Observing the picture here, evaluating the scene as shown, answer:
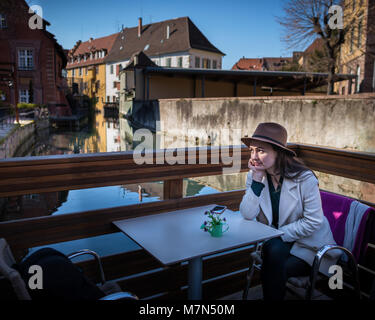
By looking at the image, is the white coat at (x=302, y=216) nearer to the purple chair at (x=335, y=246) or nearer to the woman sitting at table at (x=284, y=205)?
the woman sitting at table at (x=284, y=205)

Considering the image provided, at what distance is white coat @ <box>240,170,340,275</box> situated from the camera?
227 centimetres

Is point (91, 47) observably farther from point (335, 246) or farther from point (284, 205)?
point (335, 246)

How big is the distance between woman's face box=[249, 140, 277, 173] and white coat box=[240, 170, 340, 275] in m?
0.16

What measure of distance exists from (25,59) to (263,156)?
35.6 m

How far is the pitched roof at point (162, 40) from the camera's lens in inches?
2047

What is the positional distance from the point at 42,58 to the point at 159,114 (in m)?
17.2

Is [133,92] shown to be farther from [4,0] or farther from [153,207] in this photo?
[153,207]

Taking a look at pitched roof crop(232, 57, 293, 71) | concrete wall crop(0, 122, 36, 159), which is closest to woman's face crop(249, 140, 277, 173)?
concrete wall crop(0, 122, 36, 159)

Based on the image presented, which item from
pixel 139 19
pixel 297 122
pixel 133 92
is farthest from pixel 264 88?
pixel 139 19

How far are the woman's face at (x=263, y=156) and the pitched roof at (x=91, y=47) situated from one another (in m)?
67.5

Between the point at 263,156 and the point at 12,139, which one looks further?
the point at 12,139

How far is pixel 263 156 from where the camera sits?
2348 mm

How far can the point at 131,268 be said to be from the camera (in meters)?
2.62

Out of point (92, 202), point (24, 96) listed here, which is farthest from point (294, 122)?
point (24, 96)
